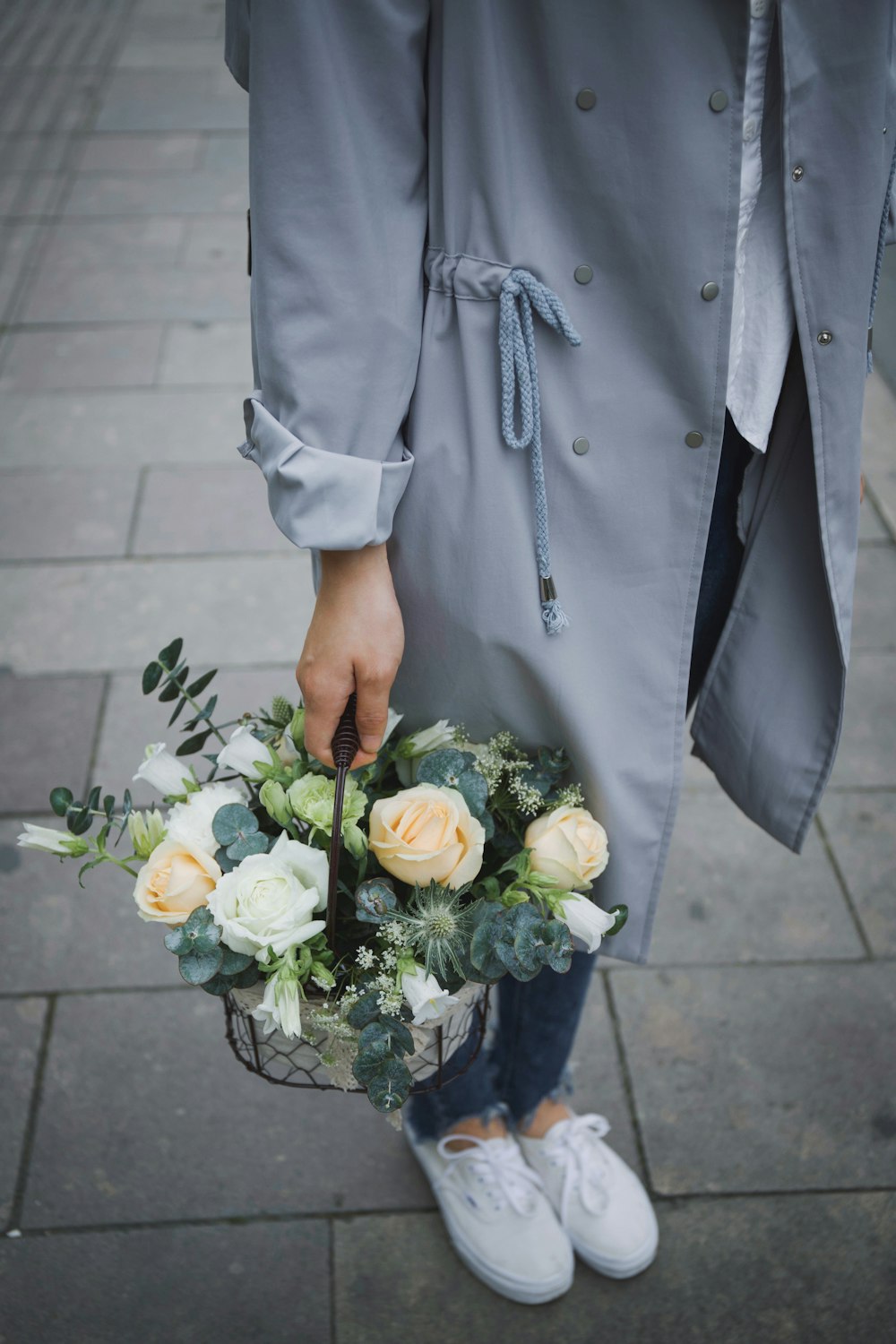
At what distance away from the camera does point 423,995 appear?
1.11 meters

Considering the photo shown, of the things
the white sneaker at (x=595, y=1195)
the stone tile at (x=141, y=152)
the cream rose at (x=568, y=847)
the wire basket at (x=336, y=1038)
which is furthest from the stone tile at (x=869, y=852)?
the stone tile at (x=141, y=152)

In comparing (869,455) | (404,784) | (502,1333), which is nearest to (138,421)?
(869,455)

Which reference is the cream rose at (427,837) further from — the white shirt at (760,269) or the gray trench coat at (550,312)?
the white shirt at (760,269)

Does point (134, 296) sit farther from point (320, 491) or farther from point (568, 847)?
point (568, 847)

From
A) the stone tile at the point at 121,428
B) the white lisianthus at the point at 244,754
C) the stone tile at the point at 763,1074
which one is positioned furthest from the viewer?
the stone tile at the point at 121,428

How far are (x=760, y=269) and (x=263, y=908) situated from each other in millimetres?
854

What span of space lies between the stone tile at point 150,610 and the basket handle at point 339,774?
1703mm

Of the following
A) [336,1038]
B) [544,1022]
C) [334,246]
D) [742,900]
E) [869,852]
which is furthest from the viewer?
[869,852]

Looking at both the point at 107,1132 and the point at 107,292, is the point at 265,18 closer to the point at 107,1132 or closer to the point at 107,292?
the point at 107,1132

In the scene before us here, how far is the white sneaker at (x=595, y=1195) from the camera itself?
173cm

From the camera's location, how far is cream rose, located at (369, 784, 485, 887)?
1136mm

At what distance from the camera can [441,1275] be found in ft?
5.74

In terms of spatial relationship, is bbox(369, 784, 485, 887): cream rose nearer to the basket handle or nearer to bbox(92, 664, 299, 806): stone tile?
the basket handle

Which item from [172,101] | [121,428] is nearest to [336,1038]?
[121,428]
